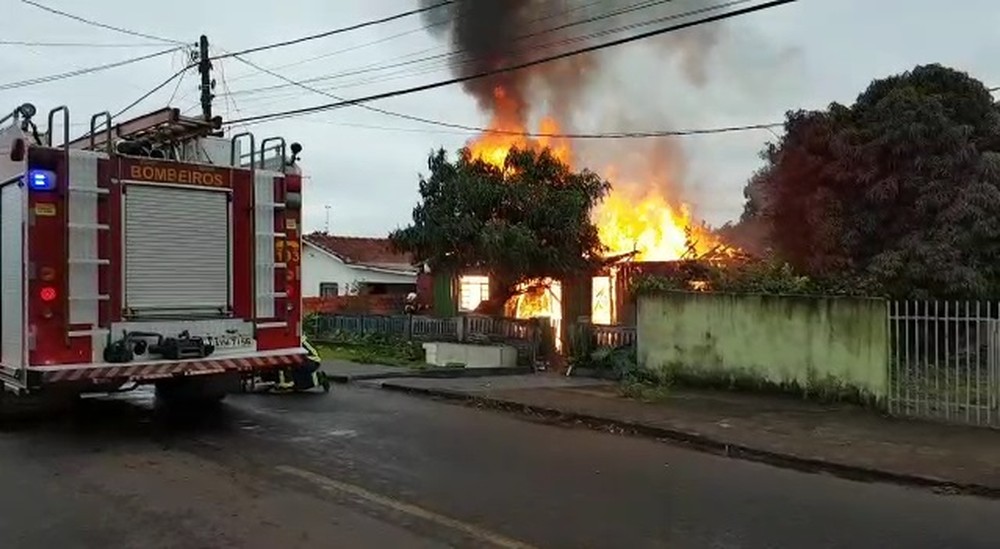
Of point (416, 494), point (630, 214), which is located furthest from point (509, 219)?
point (416, 494)

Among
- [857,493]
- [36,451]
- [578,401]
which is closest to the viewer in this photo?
[857,493]

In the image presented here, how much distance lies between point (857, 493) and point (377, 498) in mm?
3881

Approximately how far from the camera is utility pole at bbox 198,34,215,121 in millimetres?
20578

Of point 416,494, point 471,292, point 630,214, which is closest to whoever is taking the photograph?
point 416,494

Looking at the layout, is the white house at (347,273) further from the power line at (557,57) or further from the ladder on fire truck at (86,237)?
the ladder on fire truck at (86,237)

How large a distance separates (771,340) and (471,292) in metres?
12.2

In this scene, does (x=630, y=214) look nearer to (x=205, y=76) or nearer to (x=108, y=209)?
(x=205, y=76)

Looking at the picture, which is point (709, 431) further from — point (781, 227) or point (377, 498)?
point (781, 227)

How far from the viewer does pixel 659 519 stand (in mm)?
6227

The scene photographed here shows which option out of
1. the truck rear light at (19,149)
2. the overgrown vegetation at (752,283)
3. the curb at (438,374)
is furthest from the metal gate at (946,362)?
the truck rear light at (19,149)

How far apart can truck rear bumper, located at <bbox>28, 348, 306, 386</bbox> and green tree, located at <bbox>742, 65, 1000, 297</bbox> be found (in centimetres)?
1211

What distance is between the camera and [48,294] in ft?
28.7

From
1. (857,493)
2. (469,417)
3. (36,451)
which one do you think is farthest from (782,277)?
(36,451)

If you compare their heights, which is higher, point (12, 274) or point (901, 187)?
point (901, 187)
